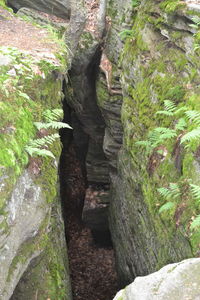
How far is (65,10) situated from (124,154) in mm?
7721

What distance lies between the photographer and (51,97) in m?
7.81

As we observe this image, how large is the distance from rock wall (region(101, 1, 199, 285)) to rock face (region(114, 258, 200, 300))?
77.8 inches

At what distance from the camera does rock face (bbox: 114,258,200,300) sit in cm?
338

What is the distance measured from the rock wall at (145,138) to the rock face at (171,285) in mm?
1977

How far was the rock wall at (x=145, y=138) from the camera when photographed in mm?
6562

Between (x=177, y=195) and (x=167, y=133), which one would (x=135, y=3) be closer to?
(x=167, y=133)

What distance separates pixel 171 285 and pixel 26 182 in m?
2.89

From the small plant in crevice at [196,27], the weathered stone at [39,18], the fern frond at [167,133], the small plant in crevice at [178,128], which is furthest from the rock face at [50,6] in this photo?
the fern frond at [167,133]

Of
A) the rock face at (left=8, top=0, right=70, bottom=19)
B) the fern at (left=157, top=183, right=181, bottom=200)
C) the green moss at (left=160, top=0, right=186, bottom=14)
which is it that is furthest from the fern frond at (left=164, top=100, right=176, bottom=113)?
the rock face at (left=8, top=0, right=70, bottom=19)

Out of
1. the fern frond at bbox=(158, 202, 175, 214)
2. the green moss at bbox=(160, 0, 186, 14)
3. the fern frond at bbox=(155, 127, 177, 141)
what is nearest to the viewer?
the fern frond at bbox=(158, 202, 175, 214)

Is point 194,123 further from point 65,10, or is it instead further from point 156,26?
point 65,10

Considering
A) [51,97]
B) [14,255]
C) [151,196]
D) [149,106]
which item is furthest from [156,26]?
[14,255]

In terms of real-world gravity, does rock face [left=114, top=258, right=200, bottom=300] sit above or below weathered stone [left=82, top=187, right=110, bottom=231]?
above

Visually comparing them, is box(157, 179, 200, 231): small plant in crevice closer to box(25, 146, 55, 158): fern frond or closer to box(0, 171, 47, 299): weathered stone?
box(0, 171, 47, 299): weathered stone
